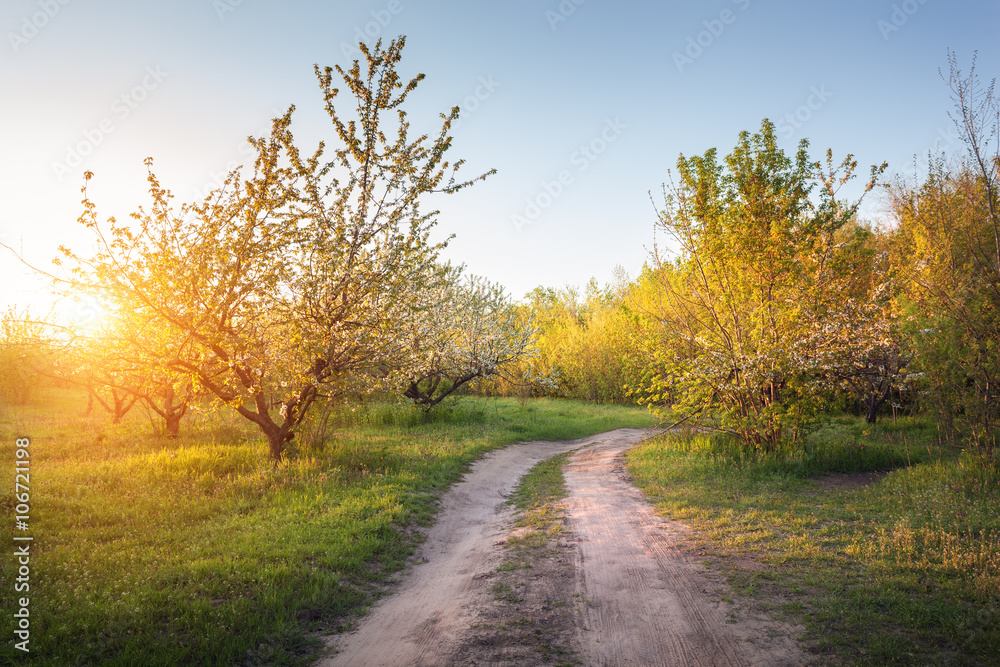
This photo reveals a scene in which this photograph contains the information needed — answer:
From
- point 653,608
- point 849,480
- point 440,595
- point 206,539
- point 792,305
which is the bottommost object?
point 849,480

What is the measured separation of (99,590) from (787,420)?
13239 millimetres

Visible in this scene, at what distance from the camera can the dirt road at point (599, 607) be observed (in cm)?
421

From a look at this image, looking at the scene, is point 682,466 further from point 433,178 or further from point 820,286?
point 433,178

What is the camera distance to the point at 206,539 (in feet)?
21.7

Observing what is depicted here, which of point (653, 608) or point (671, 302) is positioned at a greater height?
point (671, 302)

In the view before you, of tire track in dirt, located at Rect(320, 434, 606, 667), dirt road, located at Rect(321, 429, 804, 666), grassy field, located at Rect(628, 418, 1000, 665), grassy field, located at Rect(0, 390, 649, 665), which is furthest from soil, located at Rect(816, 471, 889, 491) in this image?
grassy field, located at Rect(0, 390, 649, 665)

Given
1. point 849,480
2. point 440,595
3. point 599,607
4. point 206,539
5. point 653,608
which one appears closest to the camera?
point 653,608

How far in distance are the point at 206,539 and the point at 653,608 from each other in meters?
5.88

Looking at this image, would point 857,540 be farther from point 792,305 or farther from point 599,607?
point 792,305

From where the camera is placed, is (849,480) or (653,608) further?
(849,480)

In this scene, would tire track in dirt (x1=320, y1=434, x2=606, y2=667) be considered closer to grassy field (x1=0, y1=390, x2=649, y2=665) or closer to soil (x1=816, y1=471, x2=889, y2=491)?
grassy field (x1=0, y1=390, x2=649, y2=665)

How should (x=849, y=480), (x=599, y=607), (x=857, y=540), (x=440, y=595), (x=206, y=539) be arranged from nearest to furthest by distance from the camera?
(x=599, y=607) → (x=440, y=595) → (x=857, y=540) → (x=206, y=539) → (x=849, y=480)

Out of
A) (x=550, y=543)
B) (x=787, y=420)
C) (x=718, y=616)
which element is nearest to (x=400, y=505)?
(x=550, y=543)

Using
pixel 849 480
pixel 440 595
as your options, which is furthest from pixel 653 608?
pixel 849 480
